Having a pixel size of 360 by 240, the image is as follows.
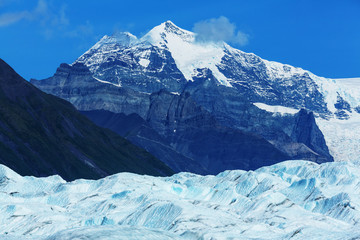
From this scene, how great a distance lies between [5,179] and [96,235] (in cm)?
10757

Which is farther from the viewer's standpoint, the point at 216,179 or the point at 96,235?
the point at 216,179

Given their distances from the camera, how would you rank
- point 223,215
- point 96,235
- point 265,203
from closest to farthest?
point 96,235 < point 223,215 < point 265,203

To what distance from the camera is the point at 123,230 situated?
5353 centimetres

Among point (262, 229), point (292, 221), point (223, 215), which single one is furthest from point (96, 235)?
point (292, 221)

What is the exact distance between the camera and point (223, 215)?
10419cm

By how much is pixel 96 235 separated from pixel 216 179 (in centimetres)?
12516

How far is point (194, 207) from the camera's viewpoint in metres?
106

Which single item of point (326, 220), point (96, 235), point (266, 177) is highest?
point (266, 177)

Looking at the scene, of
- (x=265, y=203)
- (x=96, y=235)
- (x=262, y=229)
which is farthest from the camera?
(x=265, y=203)

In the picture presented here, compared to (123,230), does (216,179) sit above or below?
above

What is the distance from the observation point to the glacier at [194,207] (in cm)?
8712

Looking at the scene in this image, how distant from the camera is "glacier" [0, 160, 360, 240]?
87125mm

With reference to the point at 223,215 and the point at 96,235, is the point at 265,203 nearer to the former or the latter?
the point at 223,215

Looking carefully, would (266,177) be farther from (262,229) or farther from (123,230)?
(123,230)
